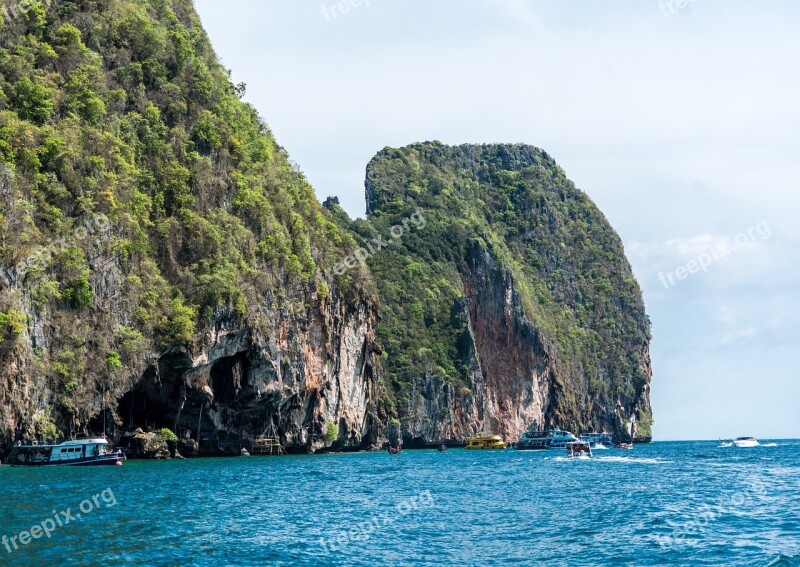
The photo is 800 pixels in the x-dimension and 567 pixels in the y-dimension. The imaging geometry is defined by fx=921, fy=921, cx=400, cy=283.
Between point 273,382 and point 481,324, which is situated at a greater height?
point 481,324

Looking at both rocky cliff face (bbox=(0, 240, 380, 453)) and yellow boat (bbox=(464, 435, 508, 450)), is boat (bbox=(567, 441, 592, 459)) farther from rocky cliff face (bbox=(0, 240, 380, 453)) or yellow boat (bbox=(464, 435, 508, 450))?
yellow boat (bbox=(464, 435, 508, 450))

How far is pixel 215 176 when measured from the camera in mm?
83312

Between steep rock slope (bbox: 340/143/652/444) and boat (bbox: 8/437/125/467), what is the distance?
63.3 m

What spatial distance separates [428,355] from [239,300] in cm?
6238

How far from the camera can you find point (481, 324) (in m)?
155

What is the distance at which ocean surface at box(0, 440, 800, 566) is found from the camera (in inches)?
1115

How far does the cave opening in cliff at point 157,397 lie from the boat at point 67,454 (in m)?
9.37

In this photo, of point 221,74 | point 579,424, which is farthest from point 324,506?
point 579,424

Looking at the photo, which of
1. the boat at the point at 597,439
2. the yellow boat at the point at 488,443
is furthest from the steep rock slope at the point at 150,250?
the boat at the point at 597,439

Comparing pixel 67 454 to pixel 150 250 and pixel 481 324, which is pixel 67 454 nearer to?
pixel 150 250

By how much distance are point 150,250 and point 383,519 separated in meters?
43.6

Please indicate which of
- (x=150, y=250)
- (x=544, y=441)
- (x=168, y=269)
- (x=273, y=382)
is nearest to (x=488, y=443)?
(x=544, y=441)

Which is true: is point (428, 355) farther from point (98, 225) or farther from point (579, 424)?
point (98, 225)

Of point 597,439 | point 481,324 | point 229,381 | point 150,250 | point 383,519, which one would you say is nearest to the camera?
point 383,519
